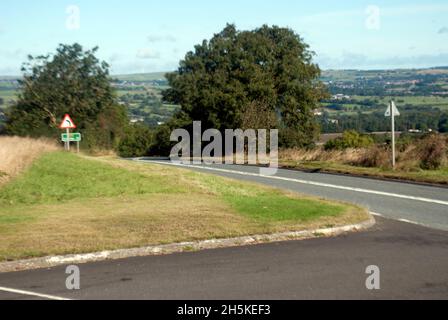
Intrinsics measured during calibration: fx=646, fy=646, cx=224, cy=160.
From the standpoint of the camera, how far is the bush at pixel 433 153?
971 inches

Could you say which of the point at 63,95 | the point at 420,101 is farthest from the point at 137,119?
the point at 63,95

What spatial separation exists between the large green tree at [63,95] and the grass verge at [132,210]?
1729 cm

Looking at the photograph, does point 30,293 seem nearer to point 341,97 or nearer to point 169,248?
point 169,248

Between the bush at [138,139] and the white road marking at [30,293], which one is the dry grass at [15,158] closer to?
the white road marking at [30,293]

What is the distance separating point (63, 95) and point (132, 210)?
24.8 meters

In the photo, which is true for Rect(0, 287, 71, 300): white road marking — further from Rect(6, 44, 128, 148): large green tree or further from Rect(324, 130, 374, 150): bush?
Rect(324, 130, 374, 150): bush

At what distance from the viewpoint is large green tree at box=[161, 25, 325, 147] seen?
160 feet

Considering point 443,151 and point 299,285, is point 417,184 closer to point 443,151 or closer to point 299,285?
point 443,151

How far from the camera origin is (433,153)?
24891 mm

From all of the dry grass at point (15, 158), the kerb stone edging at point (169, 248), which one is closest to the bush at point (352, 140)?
the dry grass at point (15, 158)

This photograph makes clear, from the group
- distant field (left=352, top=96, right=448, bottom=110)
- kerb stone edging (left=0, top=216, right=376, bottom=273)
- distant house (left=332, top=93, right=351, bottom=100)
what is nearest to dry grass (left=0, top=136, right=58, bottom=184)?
kerb stone edging (left=0, top=216, right=376, bottom=273)

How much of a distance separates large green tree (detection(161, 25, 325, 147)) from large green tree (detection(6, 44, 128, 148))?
10.8 metres
